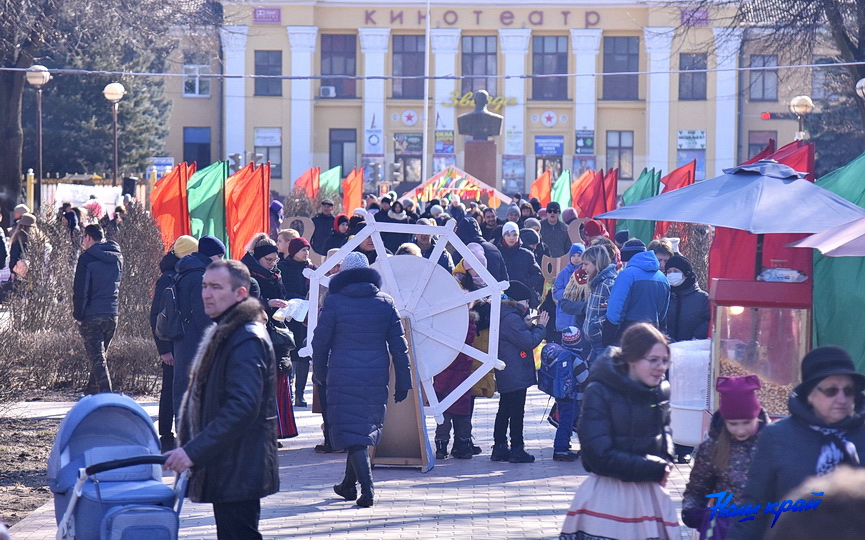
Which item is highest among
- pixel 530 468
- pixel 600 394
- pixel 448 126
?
pixel 448 126

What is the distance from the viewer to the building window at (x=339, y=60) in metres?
58.6

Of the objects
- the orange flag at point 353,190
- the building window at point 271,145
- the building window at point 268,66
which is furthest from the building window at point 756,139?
the orange flag at point 353,190

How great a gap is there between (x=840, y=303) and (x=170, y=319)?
4379mm

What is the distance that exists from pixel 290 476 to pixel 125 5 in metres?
16.4

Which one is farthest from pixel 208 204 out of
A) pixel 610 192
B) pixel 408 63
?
pixel 408 63

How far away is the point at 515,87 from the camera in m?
57.9

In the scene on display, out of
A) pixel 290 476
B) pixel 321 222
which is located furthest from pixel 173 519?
pixel 321 222

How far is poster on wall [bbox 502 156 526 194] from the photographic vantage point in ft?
187

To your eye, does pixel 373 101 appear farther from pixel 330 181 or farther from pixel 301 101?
pixel 330 181

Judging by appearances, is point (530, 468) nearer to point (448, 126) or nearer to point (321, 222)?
point (321, 222)

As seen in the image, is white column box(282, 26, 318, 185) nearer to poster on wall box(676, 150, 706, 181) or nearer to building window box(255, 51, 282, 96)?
building window box(255, 51, 282, 96)

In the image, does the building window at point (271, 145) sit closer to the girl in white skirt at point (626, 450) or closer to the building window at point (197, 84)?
the building window at point (197, 84)

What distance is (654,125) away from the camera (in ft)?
189

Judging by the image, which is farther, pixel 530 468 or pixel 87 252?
pixel 87 252
